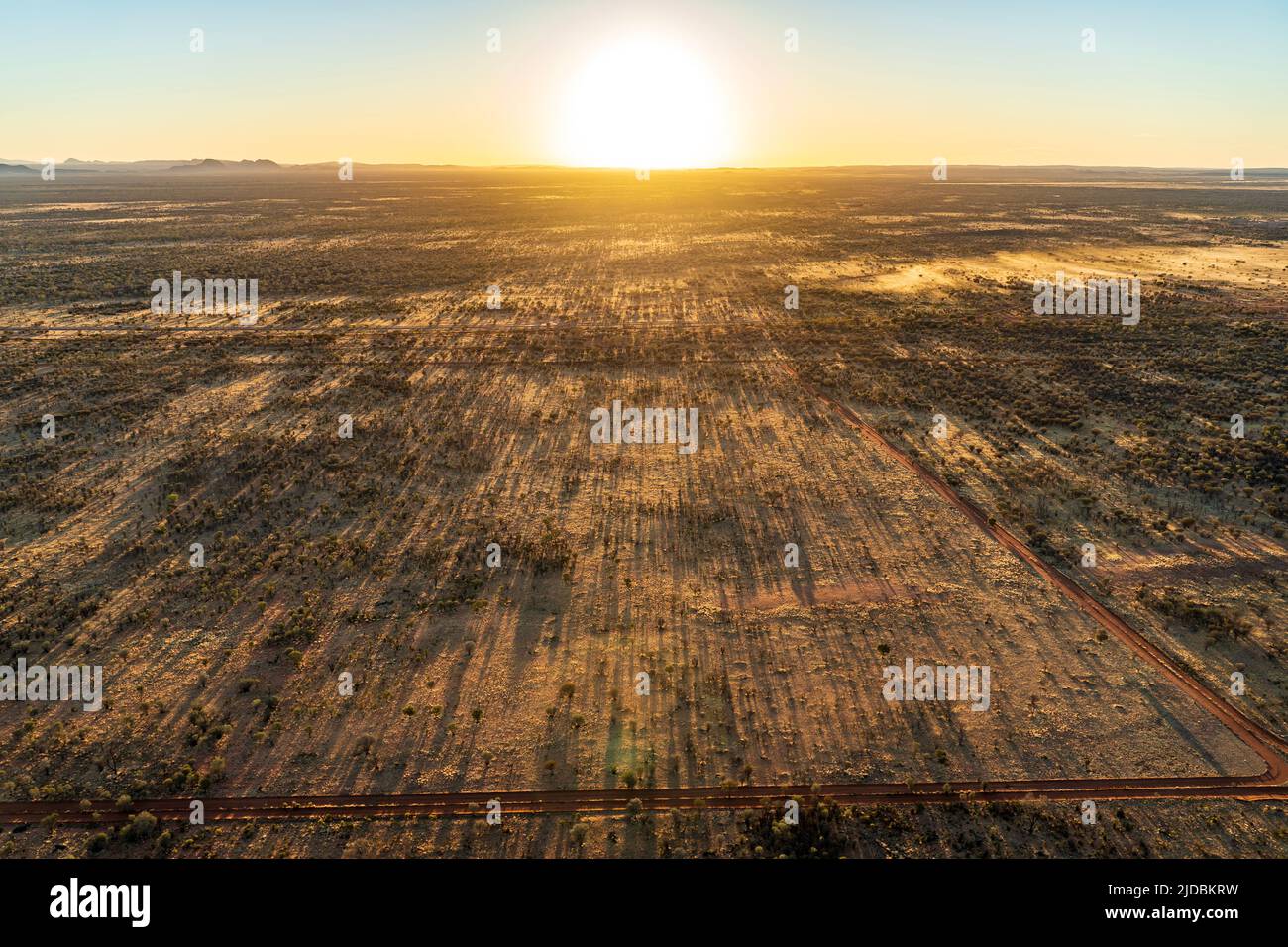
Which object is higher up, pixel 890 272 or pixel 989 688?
pixel 890 272

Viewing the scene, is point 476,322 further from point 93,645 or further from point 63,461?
point 93,645

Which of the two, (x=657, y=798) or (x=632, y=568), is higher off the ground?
(x=632, y=568)

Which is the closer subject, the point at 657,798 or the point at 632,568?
the point at 657,798

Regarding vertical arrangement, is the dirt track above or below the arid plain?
below

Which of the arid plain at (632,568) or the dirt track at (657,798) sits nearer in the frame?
the dirt track at (657,798)

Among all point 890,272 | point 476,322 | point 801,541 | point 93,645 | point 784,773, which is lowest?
point 784,773

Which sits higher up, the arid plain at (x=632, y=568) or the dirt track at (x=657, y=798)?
the arid plain at (x=632, y=568)

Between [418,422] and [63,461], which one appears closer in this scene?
[63,461]

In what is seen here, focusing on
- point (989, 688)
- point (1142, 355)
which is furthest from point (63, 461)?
point (1142, 355)

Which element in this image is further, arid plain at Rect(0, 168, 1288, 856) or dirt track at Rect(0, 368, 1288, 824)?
arid plain at Rect(0, 168, 1288, 856)

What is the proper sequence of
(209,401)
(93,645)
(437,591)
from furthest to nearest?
(209,401) → (437,591) → (93,645)
